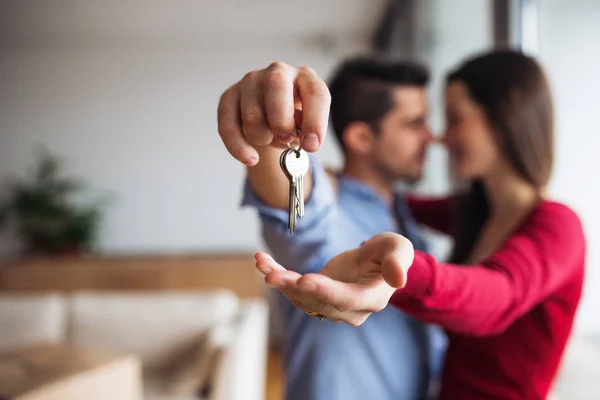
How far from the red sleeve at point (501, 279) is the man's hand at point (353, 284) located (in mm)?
71

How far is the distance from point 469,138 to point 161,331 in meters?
1.60

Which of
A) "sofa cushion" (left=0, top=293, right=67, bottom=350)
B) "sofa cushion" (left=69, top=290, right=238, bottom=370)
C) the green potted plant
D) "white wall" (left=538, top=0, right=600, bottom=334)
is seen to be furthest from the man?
the green potted plant

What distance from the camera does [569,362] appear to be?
100 centimetres

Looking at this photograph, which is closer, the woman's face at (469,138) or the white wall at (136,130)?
the woman's face at (469,138)

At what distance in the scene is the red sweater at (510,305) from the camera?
0.42 meters

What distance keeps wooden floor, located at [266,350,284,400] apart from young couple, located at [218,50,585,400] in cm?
182

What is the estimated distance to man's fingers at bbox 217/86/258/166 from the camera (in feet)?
0.95

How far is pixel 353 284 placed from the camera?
0.28m

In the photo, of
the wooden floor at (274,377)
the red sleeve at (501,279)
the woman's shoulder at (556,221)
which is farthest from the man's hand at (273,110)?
the wooden floor at (274,377)

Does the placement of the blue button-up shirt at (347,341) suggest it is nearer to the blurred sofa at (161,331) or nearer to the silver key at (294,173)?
the silver key at (294,173)

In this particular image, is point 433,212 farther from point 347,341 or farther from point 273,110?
point 273,110

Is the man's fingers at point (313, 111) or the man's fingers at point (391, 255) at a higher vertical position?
the man's fingers at point (313, 111)

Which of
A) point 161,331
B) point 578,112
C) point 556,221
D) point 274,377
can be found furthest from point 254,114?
point 274,377

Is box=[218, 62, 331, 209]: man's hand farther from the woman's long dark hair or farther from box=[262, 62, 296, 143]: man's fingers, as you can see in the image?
the woman's long dark hair
